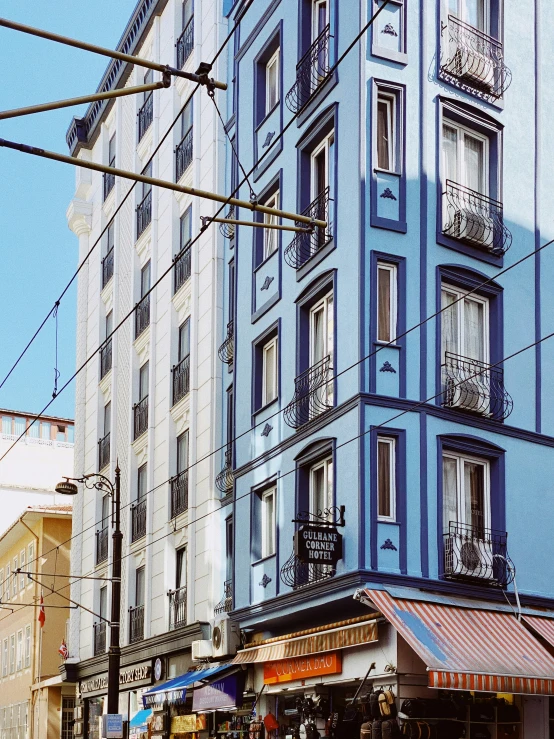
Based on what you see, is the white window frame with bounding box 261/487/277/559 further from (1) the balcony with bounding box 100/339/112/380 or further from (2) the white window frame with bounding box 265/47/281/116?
(1) the balcony with bounding box 100/339/112/380

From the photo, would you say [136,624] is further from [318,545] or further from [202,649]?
[318,545]

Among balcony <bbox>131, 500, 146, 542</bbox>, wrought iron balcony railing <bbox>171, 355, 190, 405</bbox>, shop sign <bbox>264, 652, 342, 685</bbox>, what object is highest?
wrought iron balcony railing <bbox>171, 355, 190, 405</bbox>

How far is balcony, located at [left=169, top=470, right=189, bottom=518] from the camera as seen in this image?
3262 centimetres

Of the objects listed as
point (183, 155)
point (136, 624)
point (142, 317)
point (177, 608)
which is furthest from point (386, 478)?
point (142, 317)

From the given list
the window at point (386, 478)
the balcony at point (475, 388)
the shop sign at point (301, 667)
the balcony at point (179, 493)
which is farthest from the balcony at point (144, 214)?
the window at point (386, 478)

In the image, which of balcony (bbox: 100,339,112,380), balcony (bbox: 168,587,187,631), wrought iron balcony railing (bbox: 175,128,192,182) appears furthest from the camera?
balcony (bbox: 100,339,112,380)

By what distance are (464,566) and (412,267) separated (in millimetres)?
5385

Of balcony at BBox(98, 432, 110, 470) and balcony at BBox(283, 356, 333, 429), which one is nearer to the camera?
balcony at BBox(283, 356, 333, 429)

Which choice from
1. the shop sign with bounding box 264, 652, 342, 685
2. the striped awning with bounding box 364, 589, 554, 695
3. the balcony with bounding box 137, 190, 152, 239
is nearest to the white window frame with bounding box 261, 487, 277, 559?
the shop sign with bounding box 264, 652, 342, 685

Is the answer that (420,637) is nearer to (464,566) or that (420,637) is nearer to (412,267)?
(464,566)

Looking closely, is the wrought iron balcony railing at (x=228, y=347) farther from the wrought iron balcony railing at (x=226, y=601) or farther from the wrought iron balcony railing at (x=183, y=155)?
the wrought iron balcony railing at (x=183, y=155)

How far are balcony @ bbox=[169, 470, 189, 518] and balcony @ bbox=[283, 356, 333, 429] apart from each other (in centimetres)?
779

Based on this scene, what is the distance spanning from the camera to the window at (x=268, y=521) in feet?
86.0

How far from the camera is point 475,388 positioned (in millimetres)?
23641
